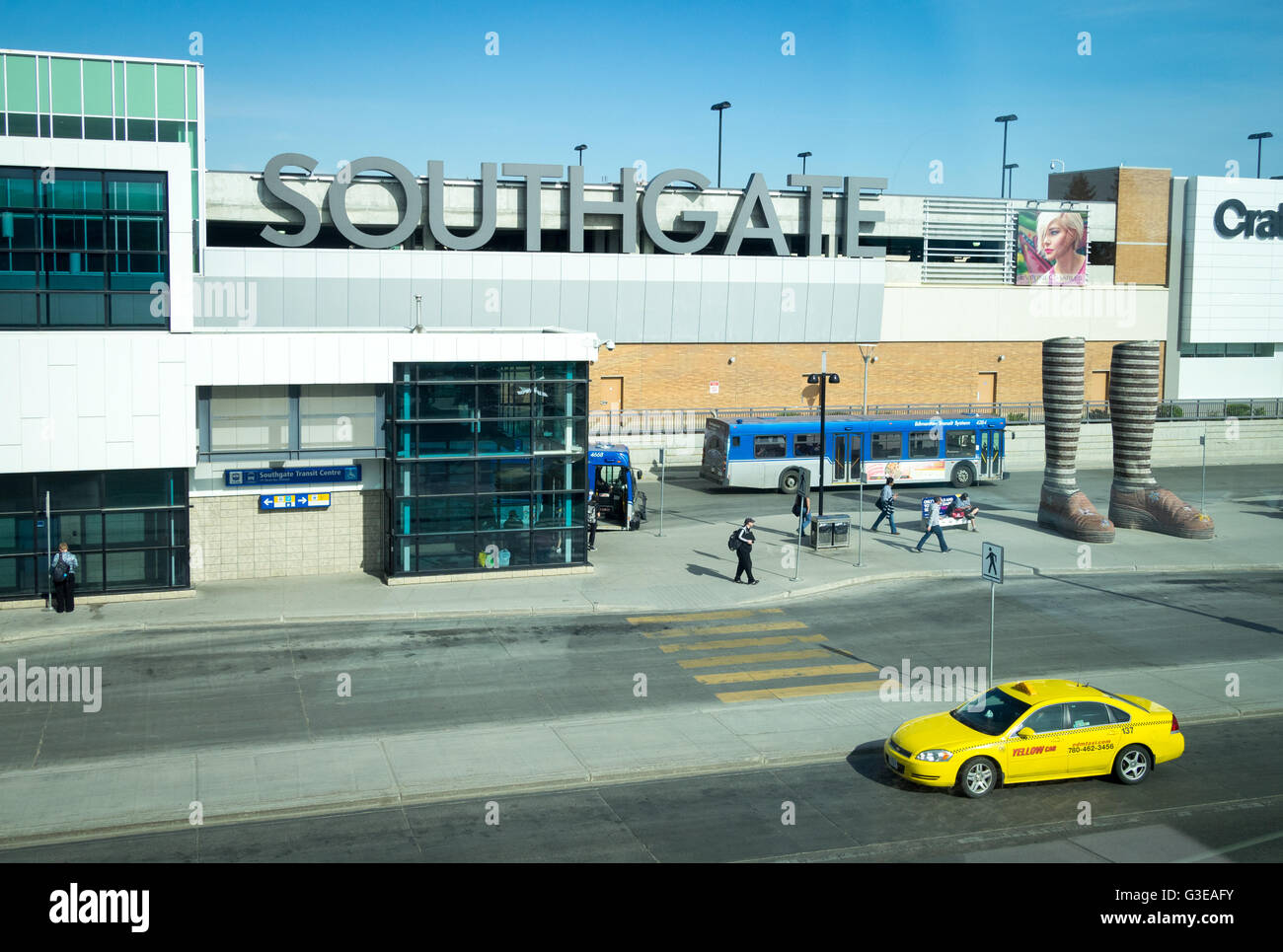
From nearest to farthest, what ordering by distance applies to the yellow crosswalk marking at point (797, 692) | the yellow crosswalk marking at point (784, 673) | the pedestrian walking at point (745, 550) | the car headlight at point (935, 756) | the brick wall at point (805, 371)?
the car headlight at point (935, 756)
the yellow crosswalk marking at point (797, 692)
the yellow crosswalk marking at point (784, 673)
the pedestrian walking at point (745, 550)
the brick wall at point (805, 371)

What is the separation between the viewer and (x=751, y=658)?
20500 mm

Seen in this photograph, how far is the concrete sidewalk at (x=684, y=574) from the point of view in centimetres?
→ 2259

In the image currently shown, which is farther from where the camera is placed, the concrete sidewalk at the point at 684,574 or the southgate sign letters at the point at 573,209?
the southgate sign letters at the point at 573,209

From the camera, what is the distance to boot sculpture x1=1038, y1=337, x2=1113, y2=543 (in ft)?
100

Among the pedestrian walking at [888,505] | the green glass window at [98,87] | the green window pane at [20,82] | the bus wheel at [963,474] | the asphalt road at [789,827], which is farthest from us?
the green glass window at [98,87]

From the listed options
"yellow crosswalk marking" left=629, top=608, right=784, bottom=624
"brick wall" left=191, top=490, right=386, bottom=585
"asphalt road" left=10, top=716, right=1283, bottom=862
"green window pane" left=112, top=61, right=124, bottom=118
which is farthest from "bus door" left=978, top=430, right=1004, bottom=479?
"green window pane" left=112, top=61, right=124, bottom=118

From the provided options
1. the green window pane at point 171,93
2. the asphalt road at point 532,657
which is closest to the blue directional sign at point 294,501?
the asphalt road at point 532,657

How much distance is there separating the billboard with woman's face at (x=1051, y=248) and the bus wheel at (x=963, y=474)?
655 inches

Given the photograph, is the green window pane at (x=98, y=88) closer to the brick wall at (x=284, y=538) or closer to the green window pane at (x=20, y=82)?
the green window pane at (x=20, y=82)

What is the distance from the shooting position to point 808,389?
49.8 meters

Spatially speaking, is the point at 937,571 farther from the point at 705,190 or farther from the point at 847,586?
the point at 705,190

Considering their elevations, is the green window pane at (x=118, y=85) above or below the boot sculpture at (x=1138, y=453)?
above
